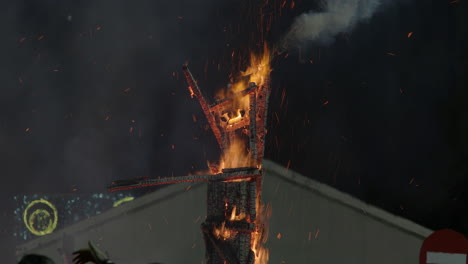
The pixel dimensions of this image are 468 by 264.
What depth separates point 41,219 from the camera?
1522cm

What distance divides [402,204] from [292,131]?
3128 millimetres

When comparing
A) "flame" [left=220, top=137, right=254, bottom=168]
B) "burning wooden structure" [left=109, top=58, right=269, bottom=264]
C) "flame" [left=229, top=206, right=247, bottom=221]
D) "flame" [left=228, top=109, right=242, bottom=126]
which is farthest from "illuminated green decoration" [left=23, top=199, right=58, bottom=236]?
"flame" [left=229, top=206, right=247, bottom=221]

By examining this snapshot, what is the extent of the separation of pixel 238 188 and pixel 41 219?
1023 centimetres

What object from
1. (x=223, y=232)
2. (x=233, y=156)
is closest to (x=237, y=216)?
(x=223, y=232)

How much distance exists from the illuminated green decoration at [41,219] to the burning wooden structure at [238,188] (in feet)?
28.6

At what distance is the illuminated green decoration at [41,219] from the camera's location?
14.9 m

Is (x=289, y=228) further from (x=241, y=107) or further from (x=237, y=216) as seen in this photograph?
(x=241, y=107)

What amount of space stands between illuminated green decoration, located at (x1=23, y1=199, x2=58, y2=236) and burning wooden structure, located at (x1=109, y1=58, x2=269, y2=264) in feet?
28.6

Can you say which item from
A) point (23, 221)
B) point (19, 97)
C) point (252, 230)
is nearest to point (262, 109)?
point (252, 230)

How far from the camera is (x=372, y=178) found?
11.5m

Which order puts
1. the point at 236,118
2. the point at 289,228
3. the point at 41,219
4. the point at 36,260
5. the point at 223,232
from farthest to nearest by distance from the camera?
the point at 41,219, the point at 289,228, the point at 236,118, the point at 223,232, the point at 36,260

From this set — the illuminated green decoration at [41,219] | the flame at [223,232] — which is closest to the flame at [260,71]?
the flame at [223,232]

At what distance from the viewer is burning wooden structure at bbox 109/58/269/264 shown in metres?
7.07

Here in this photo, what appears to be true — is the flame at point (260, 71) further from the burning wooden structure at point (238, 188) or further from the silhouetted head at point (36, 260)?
the silhouetted head at point (36, 260)
